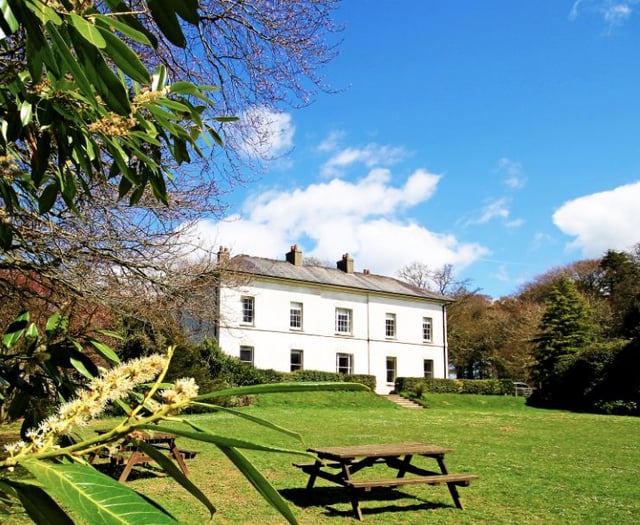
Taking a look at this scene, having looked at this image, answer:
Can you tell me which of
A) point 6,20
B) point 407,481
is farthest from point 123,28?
point 407,481

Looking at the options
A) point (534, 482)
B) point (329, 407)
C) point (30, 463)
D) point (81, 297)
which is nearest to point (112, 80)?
point (30, 463)

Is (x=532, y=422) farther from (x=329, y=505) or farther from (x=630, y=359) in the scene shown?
(x=329, y=505)

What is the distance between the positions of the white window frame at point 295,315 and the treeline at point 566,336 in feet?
47.6

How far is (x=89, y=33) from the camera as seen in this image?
1015 millimetres

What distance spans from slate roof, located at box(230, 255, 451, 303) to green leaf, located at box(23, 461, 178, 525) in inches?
1319

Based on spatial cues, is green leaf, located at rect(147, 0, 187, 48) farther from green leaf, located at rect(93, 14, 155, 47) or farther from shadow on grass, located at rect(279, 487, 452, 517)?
shadow on grass, located at rect(279, 487, 452, 517)

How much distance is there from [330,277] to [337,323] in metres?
3.09

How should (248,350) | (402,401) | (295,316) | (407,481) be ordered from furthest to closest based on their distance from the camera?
(295,316), (248,350), (402,401), (407,481)

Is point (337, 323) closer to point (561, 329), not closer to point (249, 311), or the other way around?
point (249, 311)

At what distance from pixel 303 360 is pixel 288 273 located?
5564 millimetres

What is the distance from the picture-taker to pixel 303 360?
37.7 meters

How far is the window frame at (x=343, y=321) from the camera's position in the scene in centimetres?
3928

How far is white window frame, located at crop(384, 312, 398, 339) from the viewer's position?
135ft

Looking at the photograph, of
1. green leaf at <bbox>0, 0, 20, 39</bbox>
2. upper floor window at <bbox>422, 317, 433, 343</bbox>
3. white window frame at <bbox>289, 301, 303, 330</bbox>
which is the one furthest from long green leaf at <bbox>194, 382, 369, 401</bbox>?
upper floor window at <bbox>422, 317, 433, 343</bbox>
